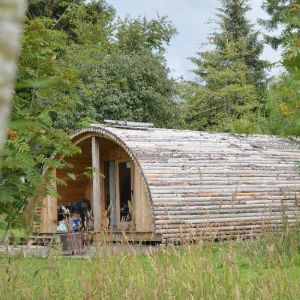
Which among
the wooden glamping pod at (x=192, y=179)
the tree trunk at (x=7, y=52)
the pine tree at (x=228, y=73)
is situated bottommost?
the tree trunk at (x=7, y=52)

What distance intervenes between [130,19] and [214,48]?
10046mm

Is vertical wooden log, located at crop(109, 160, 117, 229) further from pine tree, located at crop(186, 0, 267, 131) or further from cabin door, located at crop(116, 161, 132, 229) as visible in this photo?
pine tree, located at crop(186, 0, 267, 131)

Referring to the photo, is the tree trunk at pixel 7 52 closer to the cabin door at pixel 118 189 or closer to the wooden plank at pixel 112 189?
the cabin door at pixel 118 189

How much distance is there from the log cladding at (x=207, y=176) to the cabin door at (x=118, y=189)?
5.29 ft

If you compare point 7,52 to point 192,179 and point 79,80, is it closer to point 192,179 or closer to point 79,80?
point 79,80

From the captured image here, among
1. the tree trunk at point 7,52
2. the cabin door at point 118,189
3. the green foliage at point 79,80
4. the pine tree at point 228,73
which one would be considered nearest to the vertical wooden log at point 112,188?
the cabin door at point 118,189

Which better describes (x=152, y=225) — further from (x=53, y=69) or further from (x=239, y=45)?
(x=239, y=45)

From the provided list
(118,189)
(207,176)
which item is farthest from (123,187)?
(207,176)

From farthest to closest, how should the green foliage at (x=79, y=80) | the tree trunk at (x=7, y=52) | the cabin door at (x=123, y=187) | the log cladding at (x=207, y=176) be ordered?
the cabin door at (x=123, y=187), the log cladding at (x=207, y=176), the green foliage at (x=79, y=80), the tree trunk at (x=7, y=52)

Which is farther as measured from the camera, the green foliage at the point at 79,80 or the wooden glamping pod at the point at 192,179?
the wooden glamping pod at the point at 192,179

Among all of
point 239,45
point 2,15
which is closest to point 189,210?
point 2,15

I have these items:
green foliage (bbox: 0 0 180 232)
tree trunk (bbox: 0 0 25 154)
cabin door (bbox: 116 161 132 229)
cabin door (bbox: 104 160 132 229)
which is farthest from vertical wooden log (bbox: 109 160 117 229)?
tree trunk (bbox: 0 0 25 154)

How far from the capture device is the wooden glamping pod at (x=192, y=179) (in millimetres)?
13750

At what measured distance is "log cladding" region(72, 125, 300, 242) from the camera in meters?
13.7
